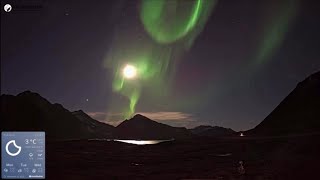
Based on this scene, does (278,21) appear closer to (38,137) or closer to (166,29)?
(166,29)

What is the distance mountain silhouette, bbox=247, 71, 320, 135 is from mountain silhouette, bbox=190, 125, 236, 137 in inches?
6.3

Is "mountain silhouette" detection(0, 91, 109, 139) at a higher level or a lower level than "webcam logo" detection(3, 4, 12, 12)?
lower

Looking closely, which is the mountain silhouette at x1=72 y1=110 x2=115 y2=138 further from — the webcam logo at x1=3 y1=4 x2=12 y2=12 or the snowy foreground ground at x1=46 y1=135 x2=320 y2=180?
the webcam logo at x1=3 y1=4 x2=12 y2=12

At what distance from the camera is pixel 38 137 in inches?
→ 112

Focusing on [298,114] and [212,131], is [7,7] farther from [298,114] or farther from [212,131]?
[298,114]

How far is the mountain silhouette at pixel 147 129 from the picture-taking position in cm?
301

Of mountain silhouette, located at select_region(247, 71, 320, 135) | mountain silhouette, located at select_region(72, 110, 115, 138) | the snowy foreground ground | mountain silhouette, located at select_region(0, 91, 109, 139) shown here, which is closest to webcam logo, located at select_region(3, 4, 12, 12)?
mountain silhouette, located at select_region(0, 91, 109, 139)

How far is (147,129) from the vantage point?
3115 mm

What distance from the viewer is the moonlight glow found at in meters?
2.91

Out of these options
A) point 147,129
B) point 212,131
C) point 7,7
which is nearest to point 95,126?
point 147,129

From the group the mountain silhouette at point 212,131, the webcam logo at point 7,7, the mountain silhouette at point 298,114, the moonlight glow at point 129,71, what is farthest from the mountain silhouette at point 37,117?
the mountain silhouette at point 298,114
